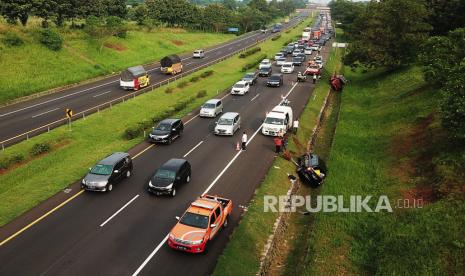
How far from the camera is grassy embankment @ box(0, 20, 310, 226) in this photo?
23627 millimetres

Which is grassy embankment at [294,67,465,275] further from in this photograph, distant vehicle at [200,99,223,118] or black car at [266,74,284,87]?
black car at [266,74,284,87]

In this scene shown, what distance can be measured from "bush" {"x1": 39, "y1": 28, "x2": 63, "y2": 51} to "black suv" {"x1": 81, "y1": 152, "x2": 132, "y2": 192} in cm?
4498

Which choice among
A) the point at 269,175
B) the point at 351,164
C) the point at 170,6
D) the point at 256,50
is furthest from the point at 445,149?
the point at 170,6

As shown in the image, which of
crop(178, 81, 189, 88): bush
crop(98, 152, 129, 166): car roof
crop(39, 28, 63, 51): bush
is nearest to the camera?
crop(98, 152, 129, 166): car roof

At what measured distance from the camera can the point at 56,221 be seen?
20.5 metres

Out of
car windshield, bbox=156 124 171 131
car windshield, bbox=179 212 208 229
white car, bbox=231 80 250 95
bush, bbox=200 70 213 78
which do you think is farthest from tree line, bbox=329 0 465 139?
car windshield, bbox=179 212 208 229

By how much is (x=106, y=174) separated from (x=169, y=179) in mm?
3877

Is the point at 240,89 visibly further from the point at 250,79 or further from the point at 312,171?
the point at 312,171

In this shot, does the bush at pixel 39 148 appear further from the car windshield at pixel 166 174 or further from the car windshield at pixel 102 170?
the car windshield at pixel 166 174

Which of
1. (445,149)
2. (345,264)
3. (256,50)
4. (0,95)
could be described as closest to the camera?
(345,264)

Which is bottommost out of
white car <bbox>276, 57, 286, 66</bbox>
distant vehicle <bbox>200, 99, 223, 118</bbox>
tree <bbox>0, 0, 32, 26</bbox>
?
white car <bbox>276, 57, 286, 66</bbox>

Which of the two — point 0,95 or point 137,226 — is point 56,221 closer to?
point 137,226

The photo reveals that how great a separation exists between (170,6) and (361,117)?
288 ft

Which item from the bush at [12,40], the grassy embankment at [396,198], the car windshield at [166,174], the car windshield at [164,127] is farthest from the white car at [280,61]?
the car windshield at [166,174]
